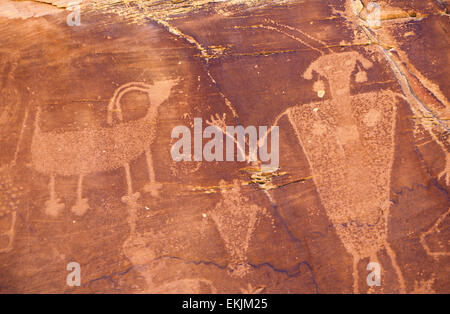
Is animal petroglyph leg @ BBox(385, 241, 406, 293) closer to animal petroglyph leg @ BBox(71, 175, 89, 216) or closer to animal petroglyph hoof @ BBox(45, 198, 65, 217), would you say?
animal petroglyph leg @ BBox(71, 175, 89, 216)

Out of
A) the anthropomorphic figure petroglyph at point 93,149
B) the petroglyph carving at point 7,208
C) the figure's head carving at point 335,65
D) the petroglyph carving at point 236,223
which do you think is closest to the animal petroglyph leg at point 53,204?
the anthropomorphic figure petroglyph at point 93,149

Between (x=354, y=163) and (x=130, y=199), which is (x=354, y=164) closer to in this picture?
(x=354, y=163)

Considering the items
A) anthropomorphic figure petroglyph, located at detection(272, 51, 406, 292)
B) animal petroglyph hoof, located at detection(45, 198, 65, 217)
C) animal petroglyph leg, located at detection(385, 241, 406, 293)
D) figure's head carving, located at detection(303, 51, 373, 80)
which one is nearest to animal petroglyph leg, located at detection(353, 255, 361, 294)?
anthropomorphic figure petroglyph, located at detection(272, 51, 406, 292)

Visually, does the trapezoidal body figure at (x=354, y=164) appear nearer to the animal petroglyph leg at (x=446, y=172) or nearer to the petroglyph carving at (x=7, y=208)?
the animal petroglyph leg at (x=446, y=172)

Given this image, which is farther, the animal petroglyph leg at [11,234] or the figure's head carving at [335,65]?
the figure's head carving at [335,65]

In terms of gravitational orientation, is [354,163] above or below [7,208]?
above

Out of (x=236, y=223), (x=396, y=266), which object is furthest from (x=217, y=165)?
(x=396, y=266)
